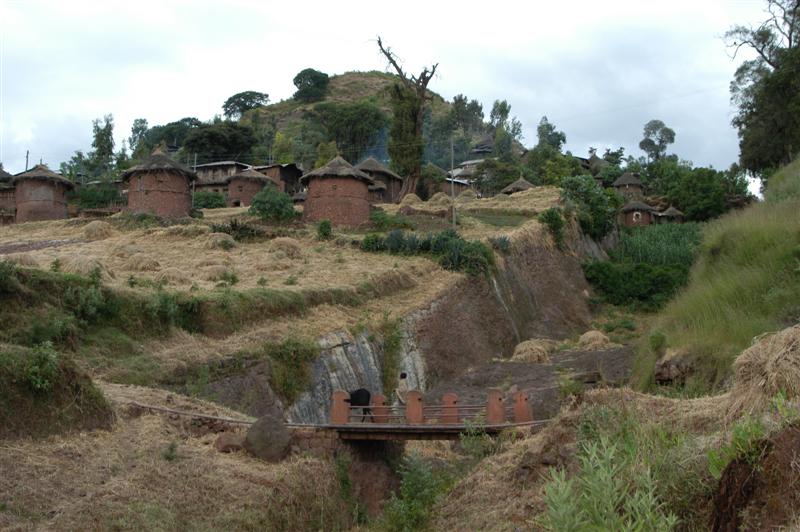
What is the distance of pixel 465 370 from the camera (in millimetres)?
28438

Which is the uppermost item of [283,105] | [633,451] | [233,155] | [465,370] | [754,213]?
[283,105]

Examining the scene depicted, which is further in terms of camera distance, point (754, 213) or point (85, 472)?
point (754, 213)

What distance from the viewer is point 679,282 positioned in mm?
39844

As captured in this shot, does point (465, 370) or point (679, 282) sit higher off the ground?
point (679, 282)

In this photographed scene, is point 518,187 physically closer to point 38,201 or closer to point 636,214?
point 636,214

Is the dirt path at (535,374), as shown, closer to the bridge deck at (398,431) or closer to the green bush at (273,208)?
the bridge deck at (398,431)

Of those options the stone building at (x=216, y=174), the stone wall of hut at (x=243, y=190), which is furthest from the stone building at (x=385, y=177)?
the stone building at (x=216, y=174)

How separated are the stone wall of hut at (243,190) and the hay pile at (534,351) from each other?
27.1m

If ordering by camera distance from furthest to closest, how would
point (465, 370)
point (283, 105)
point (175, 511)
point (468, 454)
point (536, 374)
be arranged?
point (283, 105) < point (465, 370) < point (536, 374) < point (468, 454) < point (175, 511)

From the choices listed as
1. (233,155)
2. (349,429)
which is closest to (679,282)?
(349,429)

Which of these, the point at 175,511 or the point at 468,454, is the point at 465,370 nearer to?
the point at 468,454

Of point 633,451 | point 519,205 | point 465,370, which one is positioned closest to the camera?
point 633,451

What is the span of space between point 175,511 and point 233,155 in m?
63.6

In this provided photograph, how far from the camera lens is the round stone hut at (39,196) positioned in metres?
48.1
